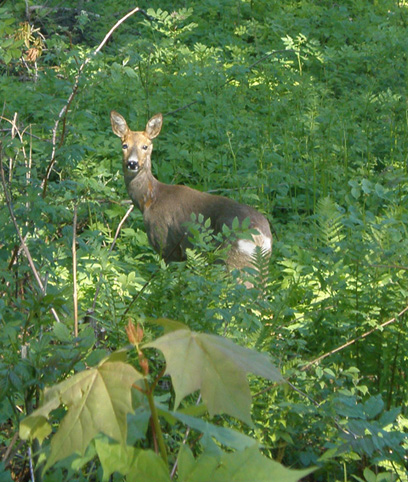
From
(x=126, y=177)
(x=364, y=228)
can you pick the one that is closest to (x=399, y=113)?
(x=126, y=177)

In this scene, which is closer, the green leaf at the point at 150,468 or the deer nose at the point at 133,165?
the green leaf at the point at 150,468

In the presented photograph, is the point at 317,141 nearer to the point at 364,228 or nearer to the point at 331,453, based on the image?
the point at 364,228

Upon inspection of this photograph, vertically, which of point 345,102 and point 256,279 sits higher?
point 256,279

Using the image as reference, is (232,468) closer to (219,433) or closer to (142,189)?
(219,433)

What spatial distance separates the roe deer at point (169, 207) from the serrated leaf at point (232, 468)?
4.14 meters

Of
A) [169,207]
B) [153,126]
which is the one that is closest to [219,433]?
[169,207]

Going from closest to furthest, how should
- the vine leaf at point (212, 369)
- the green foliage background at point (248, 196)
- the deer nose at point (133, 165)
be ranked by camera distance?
1. the vine leaf at point (212, 369)
2. the green foliage background at point (248, 196)
3. the deer nose at point (133, 165)

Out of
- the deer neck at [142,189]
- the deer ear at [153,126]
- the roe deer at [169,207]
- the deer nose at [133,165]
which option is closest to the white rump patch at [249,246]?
the roe deer at [169,207]

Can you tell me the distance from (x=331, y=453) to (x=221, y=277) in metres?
1.42

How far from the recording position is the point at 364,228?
4414mm

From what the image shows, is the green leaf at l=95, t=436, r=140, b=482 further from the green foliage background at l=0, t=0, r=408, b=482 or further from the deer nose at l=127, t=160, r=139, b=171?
the deer nose at l=127, t=160, r=139, b=171

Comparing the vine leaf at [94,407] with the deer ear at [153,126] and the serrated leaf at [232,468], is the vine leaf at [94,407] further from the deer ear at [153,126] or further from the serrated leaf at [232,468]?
the deer ear at [153,126]

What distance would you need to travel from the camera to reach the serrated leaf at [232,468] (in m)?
1.32

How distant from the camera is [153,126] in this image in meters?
7.31
